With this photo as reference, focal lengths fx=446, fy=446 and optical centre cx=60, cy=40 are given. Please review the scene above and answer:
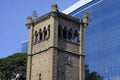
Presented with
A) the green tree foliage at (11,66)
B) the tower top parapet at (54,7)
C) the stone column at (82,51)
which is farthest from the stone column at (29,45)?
the green tree foliage at (11,66)

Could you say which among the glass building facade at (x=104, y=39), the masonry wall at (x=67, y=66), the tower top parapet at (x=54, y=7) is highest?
the glass building facade at (x=104, y=39)

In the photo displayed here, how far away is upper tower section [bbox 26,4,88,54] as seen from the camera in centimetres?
5959

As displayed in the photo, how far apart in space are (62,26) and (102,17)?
7048cm

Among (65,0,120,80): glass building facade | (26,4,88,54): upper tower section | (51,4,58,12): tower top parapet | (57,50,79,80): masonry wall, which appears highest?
(65,0,120,80): glass building facade

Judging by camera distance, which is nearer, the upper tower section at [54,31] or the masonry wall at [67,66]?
→ the masonry wall at [67,66]

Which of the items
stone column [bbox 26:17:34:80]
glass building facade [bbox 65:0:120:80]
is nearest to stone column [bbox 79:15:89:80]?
stone column [bbox 26:17:34:80]

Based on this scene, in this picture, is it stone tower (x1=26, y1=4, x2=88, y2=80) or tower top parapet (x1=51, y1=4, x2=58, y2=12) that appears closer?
stone tower (x1=26, y1=4, x2=88, y2=80)

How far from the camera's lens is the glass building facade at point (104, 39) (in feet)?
400

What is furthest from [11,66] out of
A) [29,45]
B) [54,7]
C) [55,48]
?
[54,7]

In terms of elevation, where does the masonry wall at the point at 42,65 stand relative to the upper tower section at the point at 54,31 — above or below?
below

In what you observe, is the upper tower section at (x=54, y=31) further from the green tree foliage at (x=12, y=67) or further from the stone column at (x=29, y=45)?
the green tree foliage at (x=12, y=67)

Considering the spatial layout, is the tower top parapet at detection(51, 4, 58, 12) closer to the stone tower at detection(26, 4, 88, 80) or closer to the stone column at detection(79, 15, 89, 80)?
the stone tower at detection(26, 4, 88, 80)

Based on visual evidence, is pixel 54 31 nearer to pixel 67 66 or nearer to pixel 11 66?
pixel 67 66

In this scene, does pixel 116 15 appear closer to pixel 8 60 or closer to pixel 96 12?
pixel 96 12
